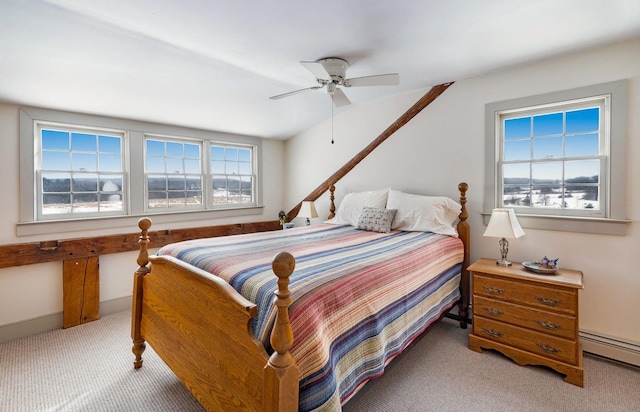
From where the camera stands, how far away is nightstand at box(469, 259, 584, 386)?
6.76 feet

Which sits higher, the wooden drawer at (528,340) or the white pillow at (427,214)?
the white pillow at (427,214)

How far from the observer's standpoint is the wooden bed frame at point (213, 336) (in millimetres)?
1144

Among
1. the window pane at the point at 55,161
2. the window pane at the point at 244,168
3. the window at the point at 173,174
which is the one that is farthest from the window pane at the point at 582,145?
the window pane at the point at 55,161

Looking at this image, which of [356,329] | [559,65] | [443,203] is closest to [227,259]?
[356,329]

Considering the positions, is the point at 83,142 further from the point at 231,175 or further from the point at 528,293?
the point at 528,293

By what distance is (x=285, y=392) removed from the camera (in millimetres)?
1137

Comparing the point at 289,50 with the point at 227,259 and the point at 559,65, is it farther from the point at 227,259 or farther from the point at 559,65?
the point at 559,65

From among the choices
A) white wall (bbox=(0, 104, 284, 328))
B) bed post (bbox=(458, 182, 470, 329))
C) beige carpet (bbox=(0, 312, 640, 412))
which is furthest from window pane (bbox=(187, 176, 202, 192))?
bed post (bbox=(458, 182, 470, 329))

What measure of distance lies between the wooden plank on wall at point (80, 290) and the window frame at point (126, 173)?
36 cm

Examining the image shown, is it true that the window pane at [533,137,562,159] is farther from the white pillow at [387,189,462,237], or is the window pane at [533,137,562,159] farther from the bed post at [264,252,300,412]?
the bed post at [264,252,300,412]

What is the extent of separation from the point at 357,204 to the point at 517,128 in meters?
1.72

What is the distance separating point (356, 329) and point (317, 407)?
1.40ft

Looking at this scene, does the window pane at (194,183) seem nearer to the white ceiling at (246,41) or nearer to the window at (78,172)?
the window at (78,172)

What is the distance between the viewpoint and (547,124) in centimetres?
270
